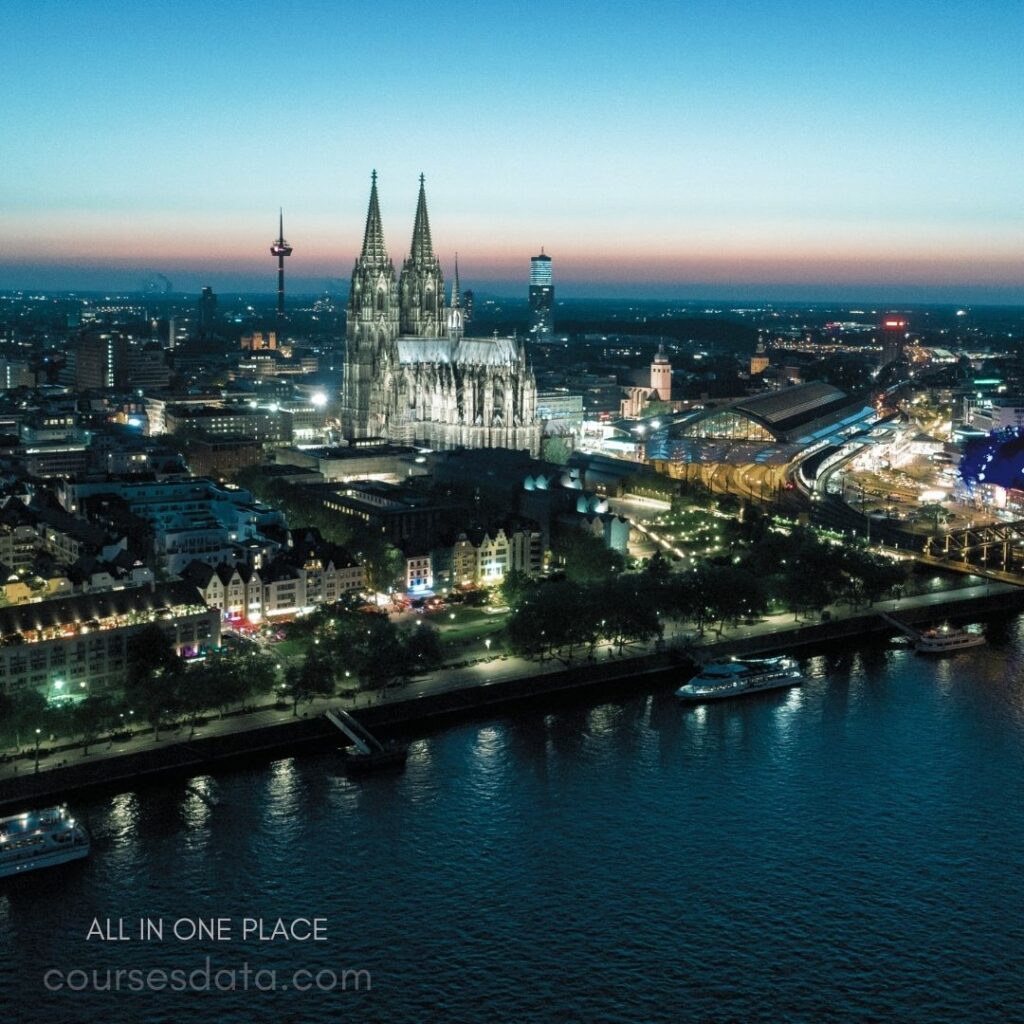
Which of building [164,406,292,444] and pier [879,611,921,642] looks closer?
pier [879,611,921,642]

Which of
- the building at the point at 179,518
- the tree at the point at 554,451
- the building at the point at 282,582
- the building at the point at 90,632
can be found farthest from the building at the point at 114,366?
the building at the point at 90,632

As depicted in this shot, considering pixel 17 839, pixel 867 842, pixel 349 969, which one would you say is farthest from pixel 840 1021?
pixel 17 839

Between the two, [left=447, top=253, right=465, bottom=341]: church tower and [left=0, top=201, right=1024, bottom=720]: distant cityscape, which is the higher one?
[left=447, top=253, right=465, bottom=341]: church tower

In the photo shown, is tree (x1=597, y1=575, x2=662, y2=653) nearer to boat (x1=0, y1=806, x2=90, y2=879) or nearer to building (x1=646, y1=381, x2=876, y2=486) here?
boat (x1=0, y1=806, x2=90, y2=879)

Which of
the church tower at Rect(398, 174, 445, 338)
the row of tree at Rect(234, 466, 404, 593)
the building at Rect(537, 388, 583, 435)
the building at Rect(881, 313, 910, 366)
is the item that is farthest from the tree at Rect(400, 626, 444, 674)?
the building at Rect(881, 313, 910, 366)

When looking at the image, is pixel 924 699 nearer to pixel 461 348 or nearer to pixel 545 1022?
pixel 545 1022

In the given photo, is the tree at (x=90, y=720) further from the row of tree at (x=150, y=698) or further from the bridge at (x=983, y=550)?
the bridge at (x=983, y=550)

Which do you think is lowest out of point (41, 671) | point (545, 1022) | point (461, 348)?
point (545, 1022)
